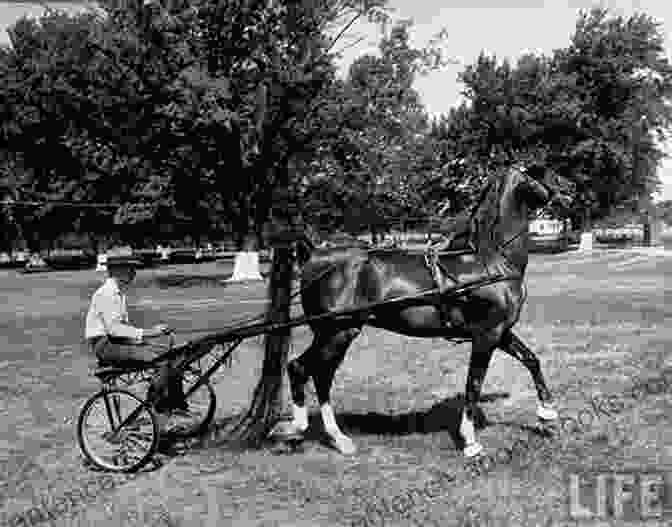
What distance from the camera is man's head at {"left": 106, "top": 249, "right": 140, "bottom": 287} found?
628cm

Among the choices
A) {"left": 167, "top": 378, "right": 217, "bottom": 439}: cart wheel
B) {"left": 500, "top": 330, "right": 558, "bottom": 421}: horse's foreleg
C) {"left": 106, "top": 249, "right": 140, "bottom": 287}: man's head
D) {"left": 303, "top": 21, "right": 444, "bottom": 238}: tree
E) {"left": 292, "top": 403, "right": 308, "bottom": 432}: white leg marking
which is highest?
{"left": 303, "top": 21, "right": 444, "bottom": 238}: tree

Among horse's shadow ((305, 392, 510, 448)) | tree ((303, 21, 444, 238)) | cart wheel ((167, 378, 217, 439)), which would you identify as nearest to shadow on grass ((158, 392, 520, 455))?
horse's shadow ((305, 392, 510, 448))

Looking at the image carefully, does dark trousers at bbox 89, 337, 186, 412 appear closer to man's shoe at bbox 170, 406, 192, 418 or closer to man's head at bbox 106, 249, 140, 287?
man's shoe at bbox 170, 406, 192, 418

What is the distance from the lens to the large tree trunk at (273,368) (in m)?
6.60

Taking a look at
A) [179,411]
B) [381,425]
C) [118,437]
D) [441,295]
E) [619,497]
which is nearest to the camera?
[619,497]

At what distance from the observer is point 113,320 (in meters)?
6.18

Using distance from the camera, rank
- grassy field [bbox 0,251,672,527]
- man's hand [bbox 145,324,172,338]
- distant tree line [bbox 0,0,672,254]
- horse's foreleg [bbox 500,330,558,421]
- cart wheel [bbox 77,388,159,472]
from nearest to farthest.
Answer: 1. grassy field [bbox 0,251,672,527]
2. cart wheel [bbox 77,388,159,472]
3. man's hand [bbox 145,324,172,338]
4. horse's foreleg [bbox 500,330,558,421]
5. distant tree line [bbox 0,0,672,254]

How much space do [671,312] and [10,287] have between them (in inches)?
1243

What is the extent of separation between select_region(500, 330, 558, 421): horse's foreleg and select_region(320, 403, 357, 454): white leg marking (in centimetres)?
196

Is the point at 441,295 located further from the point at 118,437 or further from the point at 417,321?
the point at 118,437

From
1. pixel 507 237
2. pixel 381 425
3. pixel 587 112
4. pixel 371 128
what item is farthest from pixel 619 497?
pixel 587 112

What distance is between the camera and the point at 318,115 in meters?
31.2

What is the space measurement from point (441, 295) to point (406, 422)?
191 centimetres

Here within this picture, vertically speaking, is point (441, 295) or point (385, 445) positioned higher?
point (441, 295)
